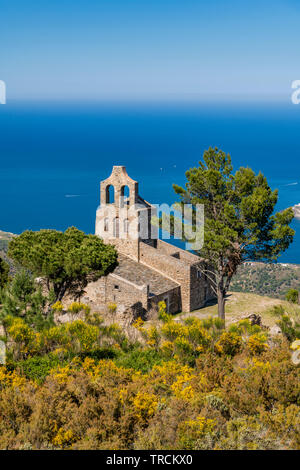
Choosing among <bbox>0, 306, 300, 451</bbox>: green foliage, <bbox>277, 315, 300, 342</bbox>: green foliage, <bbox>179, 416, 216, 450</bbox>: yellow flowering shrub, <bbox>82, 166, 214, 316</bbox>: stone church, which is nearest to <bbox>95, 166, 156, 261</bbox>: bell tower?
<bbox>82, 166, 214, 316</bbox>: stone church

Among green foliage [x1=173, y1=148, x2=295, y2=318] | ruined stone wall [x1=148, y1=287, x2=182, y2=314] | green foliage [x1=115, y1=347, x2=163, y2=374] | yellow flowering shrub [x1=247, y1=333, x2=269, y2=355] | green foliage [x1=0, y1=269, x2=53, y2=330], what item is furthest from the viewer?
ruined stone wall [x1=148, y1=287, x2=182, y2=314]

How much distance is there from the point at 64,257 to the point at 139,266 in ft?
22.3

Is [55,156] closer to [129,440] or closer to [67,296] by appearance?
[67,296]

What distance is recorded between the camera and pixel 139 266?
2736cm

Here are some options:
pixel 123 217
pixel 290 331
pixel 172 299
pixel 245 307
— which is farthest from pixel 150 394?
pixel 123 217

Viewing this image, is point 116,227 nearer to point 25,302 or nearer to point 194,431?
point 25,302

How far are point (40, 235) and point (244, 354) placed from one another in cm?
1152

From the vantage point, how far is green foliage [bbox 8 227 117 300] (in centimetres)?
2109

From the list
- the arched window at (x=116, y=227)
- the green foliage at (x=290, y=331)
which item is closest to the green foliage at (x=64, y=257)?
the arched window at (x=116, y=227)

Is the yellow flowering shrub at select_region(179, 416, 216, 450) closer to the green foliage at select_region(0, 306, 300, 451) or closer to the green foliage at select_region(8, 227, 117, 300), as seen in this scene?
the green foliage at select_region(0, 306, 300, 451)

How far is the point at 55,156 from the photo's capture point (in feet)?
629

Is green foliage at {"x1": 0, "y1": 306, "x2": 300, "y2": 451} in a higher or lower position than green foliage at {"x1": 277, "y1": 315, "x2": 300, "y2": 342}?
lower

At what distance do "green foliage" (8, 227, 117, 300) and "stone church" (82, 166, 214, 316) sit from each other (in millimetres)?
2607

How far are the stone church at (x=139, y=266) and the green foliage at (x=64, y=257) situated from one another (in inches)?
103
